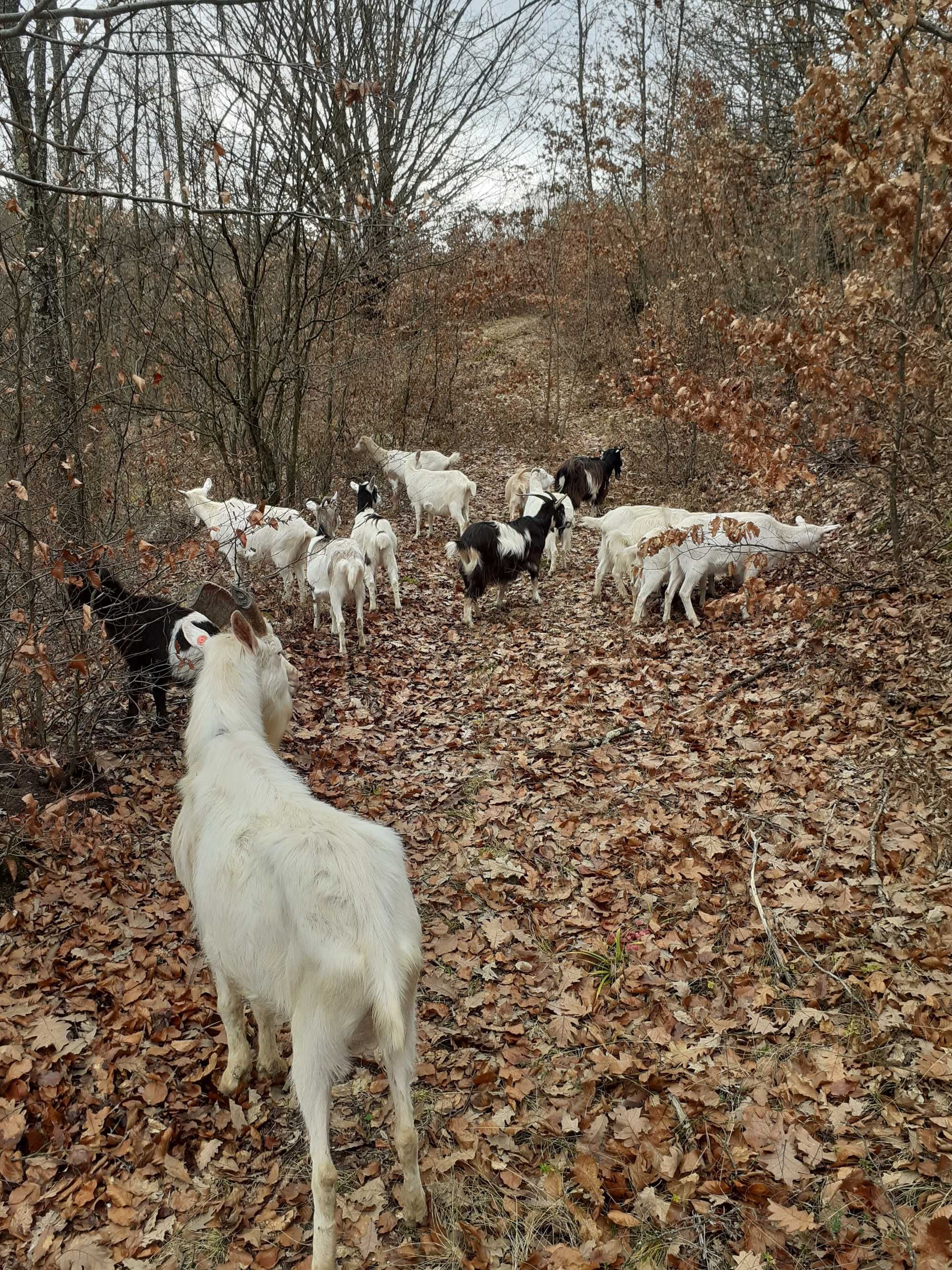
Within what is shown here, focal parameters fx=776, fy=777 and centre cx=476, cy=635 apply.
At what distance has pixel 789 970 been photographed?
418 centimetres

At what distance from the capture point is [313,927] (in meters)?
2.89

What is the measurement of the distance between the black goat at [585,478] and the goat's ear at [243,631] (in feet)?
34.7

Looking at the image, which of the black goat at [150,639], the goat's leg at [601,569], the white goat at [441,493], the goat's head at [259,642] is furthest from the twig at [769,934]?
the white goat at [441,493]

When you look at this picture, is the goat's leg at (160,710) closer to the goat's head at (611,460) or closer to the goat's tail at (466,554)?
the goat's tail at (466,554)

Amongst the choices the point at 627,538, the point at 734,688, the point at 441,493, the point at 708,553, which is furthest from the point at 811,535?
the point at 441,493

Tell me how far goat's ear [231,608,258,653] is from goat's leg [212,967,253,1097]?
65.9 inches

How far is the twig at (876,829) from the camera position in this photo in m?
4.64

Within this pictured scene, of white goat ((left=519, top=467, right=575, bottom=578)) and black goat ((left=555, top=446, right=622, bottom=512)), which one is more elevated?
black goat ((left=555, top=446, right=622, bottom=512))

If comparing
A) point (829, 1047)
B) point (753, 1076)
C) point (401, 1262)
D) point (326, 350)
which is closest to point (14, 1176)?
point (401, 1262)

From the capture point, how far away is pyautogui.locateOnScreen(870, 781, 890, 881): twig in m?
4.64

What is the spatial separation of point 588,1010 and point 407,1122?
4.94 ft

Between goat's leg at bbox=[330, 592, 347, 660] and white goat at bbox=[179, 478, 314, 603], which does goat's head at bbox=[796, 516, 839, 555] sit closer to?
goat's leg at bbox=[330, 592, 347, 660]

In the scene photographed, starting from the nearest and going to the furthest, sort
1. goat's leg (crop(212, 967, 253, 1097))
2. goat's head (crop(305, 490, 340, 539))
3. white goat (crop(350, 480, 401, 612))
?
goat's leg (crop(212, 967, 253, 1097))
goat's head (crop(305, 490, 340, 539))
white goat (crop(350, 480, 401, 612))

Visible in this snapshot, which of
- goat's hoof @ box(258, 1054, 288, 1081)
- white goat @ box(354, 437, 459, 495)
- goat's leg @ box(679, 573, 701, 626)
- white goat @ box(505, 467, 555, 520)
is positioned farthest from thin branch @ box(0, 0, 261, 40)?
white goat @ box(354, 437, 459, 495)
